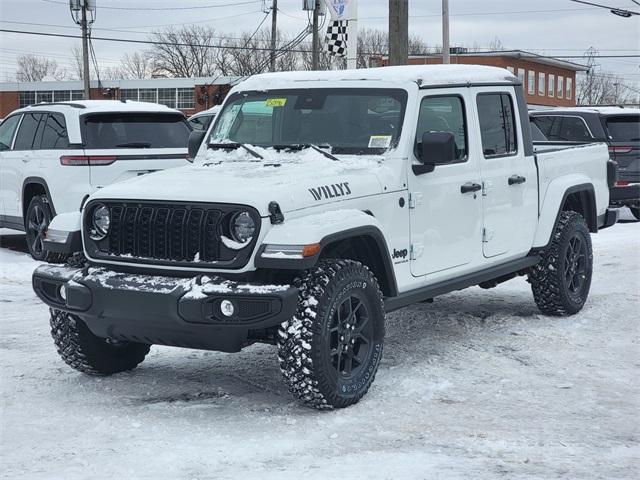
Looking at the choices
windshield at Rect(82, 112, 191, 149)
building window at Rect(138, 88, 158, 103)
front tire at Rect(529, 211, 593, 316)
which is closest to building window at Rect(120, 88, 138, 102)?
building window at Rect(138, 88, 158, 103)

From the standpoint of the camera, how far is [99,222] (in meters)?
5.90

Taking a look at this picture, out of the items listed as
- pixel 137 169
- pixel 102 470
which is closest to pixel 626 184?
pixel 137 169

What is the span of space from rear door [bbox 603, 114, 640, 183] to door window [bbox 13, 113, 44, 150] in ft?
29.3

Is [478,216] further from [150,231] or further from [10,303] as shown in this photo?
[10,303]

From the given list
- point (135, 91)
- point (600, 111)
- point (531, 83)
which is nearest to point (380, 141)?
point (600, 111)

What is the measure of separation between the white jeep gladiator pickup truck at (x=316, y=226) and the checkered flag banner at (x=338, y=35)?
26.3ft

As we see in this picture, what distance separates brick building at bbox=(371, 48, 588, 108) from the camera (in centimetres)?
6656

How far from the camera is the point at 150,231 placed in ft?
18.5

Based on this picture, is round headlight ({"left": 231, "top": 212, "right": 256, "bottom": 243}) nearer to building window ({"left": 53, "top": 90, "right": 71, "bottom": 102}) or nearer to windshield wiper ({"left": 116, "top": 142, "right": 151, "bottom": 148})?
windshield wiper ({"left": 116, "top": 142, "right": 151, "bottom": 148})

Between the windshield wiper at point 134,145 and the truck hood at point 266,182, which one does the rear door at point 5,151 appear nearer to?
the windshield wiper at point 134,145

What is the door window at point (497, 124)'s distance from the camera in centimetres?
741

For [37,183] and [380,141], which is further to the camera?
[37,183]

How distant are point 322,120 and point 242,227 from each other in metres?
1.57

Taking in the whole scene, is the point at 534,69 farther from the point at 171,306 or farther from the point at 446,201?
the point at 171,306
